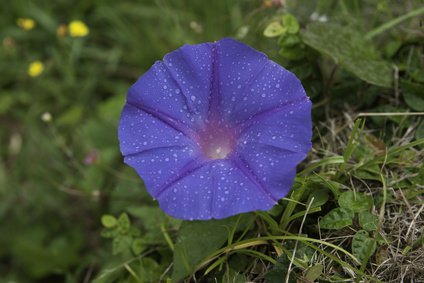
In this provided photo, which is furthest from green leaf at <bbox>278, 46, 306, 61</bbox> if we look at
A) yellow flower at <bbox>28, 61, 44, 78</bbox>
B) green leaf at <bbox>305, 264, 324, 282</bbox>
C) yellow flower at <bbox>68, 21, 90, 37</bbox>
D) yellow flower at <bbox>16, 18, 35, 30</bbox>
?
yellow flower at <bbox>16, 18, 35, 30</bbox>

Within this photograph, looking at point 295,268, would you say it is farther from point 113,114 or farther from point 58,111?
point 58,111

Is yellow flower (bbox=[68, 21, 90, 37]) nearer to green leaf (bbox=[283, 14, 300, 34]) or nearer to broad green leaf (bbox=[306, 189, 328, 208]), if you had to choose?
green leaf (bbox=[283, 14, 300, 34])

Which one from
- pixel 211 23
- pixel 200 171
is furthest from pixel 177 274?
pixel 211 23

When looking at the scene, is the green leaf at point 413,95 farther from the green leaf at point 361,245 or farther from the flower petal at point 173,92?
the flower petal at point 173,92

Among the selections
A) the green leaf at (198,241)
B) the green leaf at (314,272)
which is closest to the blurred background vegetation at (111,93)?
the green leaf at (198,241)

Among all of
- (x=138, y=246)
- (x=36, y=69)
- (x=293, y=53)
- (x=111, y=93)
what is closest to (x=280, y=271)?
(x=138, y=246)

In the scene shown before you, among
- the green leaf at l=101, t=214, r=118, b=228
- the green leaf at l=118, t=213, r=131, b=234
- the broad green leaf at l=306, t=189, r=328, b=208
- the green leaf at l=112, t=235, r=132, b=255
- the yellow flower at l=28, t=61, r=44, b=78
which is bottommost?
the green leaf at l=112, t=235, r=132, b=255

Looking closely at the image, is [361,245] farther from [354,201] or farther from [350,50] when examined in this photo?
[350,50]
